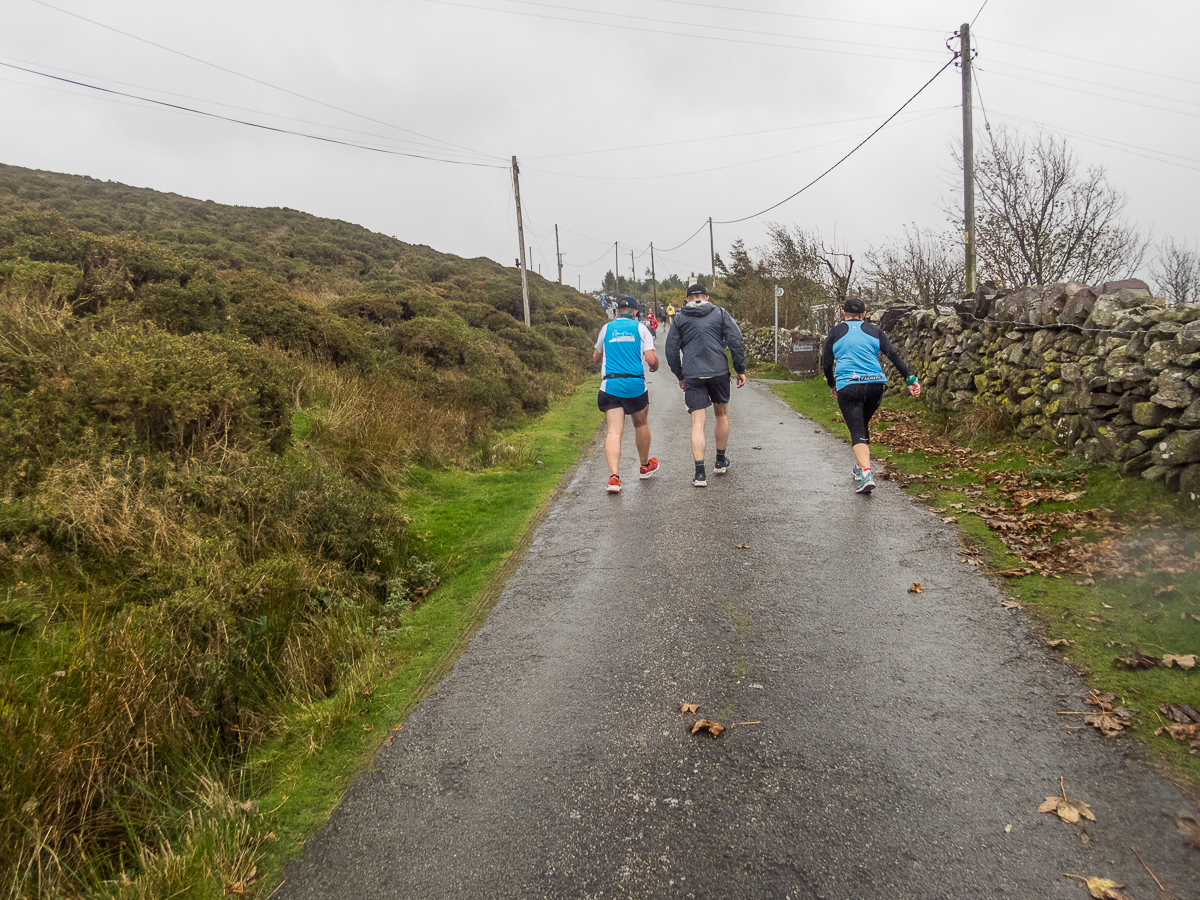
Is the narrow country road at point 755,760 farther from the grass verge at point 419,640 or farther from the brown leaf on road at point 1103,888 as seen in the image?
the grass verge at point 419,640

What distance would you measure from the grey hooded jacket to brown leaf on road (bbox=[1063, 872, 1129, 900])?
19.7 ft

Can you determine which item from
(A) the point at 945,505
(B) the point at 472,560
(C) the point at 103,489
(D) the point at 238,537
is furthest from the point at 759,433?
(C) the point at 103,489

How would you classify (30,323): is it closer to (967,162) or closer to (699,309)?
(699,309)

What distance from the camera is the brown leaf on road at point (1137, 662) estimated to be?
3.59 meters

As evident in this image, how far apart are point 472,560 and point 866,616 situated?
11.0 feet

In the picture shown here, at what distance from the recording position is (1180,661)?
3545 millimetres

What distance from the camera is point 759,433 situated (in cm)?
1141

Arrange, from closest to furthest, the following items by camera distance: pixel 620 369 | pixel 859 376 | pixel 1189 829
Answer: pixel 1189 829 < pixel 859 376 < pixel 620 369

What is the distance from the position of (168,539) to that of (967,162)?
586 inches

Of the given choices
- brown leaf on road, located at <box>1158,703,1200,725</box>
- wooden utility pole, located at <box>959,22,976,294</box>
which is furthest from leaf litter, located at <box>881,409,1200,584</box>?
wooden utility pole, located at <box>959,22,976,294</box>

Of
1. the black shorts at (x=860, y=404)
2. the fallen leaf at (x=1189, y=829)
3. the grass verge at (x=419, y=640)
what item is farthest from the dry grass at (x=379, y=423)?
the fallen leaf at (x=1189, y=829)

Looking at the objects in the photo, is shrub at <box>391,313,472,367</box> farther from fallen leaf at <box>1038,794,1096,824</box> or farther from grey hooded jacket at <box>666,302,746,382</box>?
fallen leaf at <box>1038,794,1096,824</box>

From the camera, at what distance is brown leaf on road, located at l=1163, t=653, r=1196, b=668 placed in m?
3.52

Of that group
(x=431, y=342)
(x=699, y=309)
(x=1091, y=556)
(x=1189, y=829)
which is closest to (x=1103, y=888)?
(x=1189, y=829)
